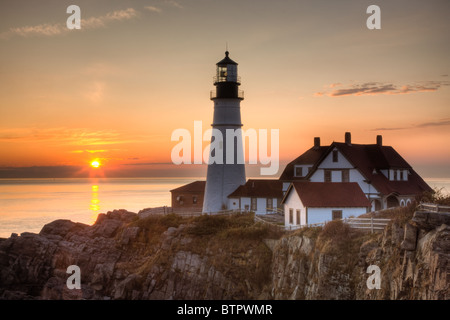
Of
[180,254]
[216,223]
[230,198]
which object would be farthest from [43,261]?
[230,198]

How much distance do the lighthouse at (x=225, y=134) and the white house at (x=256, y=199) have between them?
753 mm

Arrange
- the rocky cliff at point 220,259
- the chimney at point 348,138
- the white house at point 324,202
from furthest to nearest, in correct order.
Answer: the chimney at point 348,138
the white house at point 324,202
the rocky cliff at point 220,259

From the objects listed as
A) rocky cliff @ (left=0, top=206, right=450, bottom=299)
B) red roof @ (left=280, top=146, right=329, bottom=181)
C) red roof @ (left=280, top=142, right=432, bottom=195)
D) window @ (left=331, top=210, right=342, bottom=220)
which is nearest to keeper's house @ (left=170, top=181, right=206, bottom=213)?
rocky cliff @ (left=0, top=206, right=450, bottom=299)

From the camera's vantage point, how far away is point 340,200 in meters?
32.1

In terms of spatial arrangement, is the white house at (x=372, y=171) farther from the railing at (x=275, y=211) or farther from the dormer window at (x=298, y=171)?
the railing at (x=275, y=211)

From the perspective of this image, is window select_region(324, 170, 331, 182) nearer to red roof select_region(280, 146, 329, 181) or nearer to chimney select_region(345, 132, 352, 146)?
red roof select_region(280, 146, 329, 181)

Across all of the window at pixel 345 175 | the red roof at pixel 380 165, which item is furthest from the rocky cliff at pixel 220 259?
the red roof at pixel 380 165

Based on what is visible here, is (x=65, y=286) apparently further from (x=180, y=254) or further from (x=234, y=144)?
(x=234, y=144)

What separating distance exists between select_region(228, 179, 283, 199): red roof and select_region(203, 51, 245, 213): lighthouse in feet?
2.51

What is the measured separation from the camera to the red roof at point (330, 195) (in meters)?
31.9

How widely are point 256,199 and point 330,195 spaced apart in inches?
469

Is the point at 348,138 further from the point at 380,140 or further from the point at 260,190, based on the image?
the point at 260,190

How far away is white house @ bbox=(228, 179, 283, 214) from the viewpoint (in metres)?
43.6

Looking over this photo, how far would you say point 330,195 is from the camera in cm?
3247
